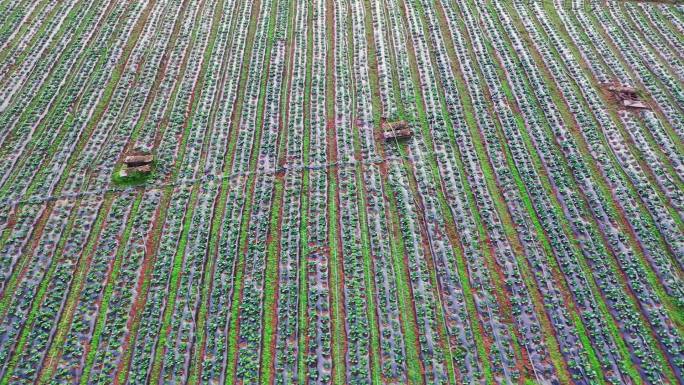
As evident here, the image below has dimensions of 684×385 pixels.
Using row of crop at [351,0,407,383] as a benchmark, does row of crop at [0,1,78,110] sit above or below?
above

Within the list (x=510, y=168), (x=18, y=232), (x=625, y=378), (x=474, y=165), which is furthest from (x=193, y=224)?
(x=625, y=378)

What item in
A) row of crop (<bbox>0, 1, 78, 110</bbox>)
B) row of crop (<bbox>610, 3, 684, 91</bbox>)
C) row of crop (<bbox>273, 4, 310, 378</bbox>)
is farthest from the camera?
row of crop (<bbox>610, 3, 684, 91</bbox>)

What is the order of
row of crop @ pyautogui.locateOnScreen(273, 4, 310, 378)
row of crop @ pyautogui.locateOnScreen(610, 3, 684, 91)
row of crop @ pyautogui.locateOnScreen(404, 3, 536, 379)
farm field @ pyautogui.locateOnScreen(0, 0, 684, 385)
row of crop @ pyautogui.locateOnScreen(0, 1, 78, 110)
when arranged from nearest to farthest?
1. row of crop @ pyautogui.locateOnScreen(273, 4, 310, 378)
2. farm field @ pyautogui.locateOnScreen(0, 0, 684, 385)
3. row of crop @ pyautogui.locateOnScreen(404, 3, 536, 379)
4. row of crop @ pyautogui.locateOnScreen(0, 1, 78, 110)
5. row of crop @ pyautogui.locateOnScreen(610, 3, 684, 91)

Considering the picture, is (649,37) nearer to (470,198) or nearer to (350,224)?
(470,198)

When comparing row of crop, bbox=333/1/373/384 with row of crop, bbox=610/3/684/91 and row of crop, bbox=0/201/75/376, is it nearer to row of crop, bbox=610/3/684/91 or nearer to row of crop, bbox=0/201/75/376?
row of crop, bbox=0/201/75/376

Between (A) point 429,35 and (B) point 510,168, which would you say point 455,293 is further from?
(A) point 429,35

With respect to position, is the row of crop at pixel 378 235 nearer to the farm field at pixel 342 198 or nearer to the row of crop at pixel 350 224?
the farm field at pixel 342 198

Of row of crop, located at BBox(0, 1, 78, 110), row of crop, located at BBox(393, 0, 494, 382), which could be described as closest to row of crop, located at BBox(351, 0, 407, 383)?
row of crop, located at BBox(393, 0, 494, 382)

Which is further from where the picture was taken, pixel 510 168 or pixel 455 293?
pixel 510 168
